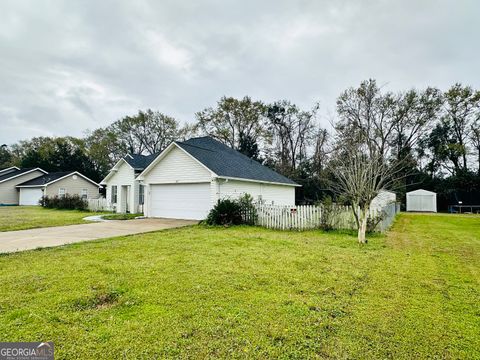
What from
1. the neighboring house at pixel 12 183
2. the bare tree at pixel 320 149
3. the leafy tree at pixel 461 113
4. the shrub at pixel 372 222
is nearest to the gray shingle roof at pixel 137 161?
the shrub at pixel 372 222

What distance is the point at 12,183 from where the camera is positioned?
33750 mm

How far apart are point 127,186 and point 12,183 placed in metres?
23.2

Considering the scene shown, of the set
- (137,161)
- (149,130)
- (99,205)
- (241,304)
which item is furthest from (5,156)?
(241,304)

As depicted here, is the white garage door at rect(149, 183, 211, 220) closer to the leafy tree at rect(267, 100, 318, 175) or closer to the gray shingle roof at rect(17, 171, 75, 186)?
the leafy tree at rect(267, 100, 318, 175)

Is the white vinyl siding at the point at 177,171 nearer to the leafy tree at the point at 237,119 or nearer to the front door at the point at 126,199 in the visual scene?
the front door at the point at 126,199

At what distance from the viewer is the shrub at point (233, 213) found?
12781 mm

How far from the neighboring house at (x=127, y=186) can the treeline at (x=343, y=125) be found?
13.3m

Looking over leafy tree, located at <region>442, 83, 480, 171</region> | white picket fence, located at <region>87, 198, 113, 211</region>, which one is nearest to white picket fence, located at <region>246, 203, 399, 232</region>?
white picket fence, located at <region>87, 198, 113, 211</region>

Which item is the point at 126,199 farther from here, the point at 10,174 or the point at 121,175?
the point at 10,174

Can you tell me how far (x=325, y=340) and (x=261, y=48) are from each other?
15316mm

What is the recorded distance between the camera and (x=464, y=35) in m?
14.4

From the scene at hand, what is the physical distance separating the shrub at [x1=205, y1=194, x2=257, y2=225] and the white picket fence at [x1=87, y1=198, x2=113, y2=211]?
12539 millimetres

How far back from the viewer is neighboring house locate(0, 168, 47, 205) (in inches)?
1300

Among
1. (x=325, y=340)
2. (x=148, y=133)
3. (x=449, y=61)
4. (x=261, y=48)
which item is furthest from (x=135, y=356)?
(x=148, y=133)
